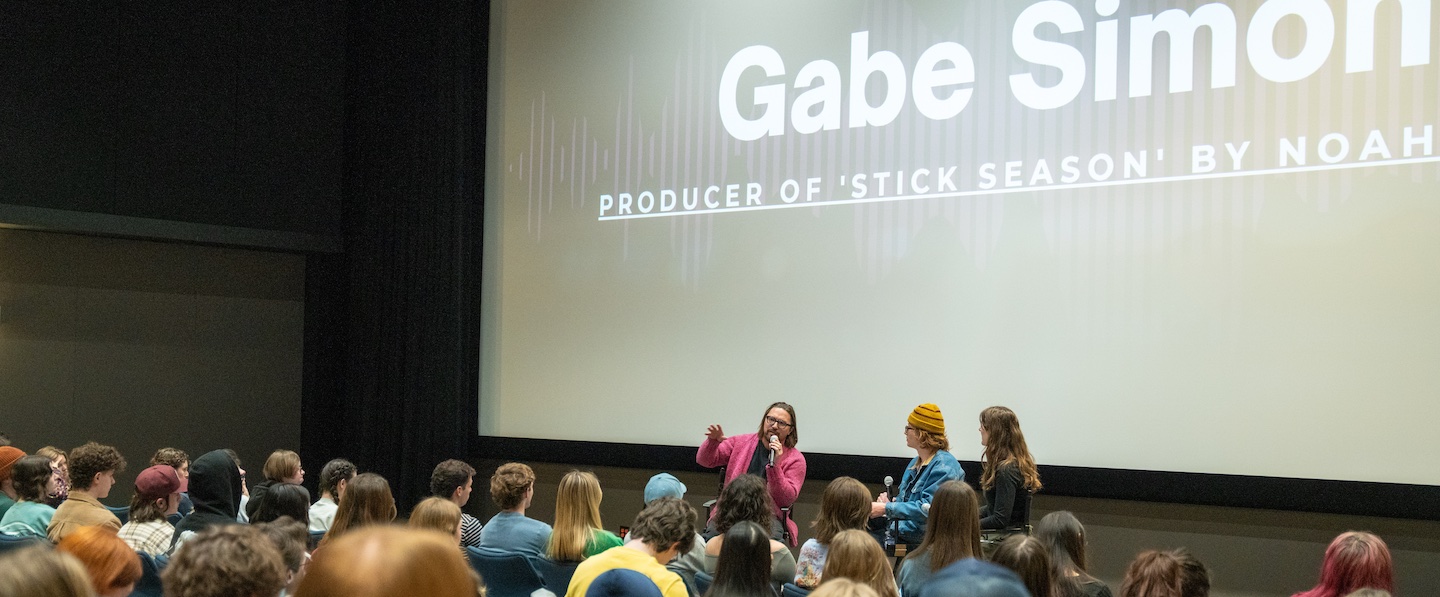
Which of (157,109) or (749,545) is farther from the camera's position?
(157,109)

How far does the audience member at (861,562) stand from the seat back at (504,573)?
45.7 inches

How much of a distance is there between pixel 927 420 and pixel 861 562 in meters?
1.98

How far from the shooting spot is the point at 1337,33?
5.00 meters

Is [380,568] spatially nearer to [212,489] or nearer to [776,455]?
[212,489]

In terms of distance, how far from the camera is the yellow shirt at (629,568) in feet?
9.77

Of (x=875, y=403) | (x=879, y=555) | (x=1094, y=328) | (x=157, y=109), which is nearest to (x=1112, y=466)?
(x=1094, y=328)

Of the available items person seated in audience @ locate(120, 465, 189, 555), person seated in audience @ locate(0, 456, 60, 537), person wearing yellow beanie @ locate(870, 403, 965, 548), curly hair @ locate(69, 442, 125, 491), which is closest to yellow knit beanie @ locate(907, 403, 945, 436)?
person wearing yellow beanie @ locate(870, 403, 965, 548)

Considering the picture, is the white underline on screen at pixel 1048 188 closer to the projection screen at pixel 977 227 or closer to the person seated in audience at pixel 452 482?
the projection screen at pixel 977 227

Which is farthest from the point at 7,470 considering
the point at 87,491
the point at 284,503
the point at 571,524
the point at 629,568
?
the point at 629,568

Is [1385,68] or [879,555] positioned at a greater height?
[1385,68]

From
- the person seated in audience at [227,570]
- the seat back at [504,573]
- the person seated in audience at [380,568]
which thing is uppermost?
the person seated in audience at [380,568]

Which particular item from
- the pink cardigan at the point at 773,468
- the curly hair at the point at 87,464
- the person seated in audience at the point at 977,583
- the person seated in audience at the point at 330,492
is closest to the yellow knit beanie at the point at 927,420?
the pink cardigan at the point at 773,468

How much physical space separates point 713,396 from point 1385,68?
3.69m

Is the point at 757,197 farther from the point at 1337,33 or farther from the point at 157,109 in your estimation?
the point at 157,109
